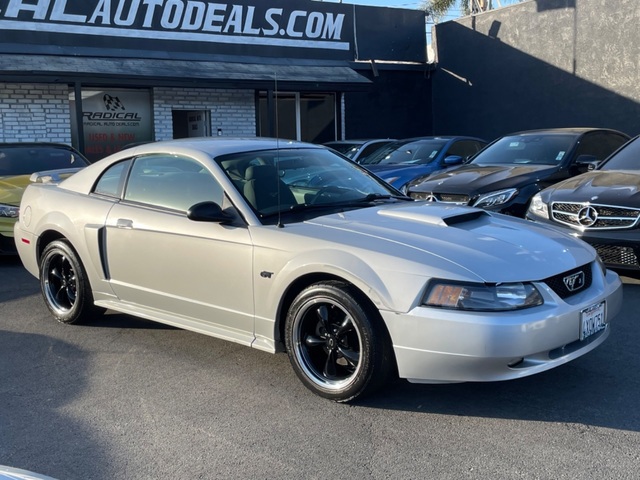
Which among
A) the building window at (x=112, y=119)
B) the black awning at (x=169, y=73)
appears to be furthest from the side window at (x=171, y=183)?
the building window at (x=112, y=119)

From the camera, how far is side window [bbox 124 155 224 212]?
4.91 metres

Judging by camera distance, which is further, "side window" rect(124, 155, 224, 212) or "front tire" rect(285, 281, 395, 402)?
"side window" rect(124, 155, 224, 212)

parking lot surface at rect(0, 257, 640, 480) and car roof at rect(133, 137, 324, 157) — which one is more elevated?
car roof at rect(133, 137, 324, 157)

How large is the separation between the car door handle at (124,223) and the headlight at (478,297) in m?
2.44

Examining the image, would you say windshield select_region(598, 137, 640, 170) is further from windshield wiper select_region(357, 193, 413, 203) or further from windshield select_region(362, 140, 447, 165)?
windshield wiper select_region(357, 193, 413, 203)

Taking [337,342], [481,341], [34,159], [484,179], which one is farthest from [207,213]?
[34,159]

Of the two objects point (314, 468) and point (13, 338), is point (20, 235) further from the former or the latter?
point (314, 468)

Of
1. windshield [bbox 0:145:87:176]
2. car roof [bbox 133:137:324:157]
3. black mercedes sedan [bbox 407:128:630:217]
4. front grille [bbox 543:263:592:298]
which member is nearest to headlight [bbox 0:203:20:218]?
windshield [bbox 0:145:87:176]

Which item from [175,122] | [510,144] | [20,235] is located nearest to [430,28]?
[175,122]

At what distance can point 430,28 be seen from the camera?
20.8 meters

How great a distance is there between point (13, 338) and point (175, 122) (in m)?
12.4

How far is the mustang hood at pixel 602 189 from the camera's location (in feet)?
21.9

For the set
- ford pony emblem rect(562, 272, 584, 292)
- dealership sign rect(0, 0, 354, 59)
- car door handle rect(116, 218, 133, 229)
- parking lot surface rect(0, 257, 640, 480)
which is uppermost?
dealership sign rect(0, 0, 354, 59)

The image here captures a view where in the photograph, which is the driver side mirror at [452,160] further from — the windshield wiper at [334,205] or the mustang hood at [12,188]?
the mustang hood at [12,188]
